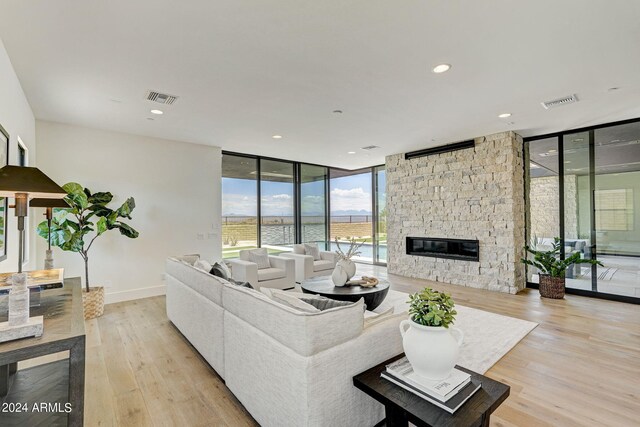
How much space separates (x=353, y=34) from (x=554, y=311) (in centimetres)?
462

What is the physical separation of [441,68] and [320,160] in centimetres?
475

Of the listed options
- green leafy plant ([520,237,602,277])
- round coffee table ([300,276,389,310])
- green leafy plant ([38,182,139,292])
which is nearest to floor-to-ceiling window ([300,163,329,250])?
round coffee table ([300,276,389,310])

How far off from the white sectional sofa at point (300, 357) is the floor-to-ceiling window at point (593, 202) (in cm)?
496

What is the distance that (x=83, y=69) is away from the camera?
2926mm

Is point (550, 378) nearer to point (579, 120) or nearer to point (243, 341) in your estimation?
point (243, 341)

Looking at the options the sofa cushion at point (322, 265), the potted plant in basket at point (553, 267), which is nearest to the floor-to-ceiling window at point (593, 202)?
the potted plant in basket at point (553, 267)

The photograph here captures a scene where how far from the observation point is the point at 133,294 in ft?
16.7

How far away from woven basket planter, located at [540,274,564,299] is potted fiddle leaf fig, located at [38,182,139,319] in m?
6.67

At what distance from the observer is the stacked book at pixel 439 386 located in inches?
57.5

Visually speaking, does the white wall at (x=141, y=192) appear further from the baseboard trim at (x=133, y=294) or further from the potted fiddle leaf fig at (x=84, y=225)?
the potted fiddle leaf fig at (x=84, y=225)

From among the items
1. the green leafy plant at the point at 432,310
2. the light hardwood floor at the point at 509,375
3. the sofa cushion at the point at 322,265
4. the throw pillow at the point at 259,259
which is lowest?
the light hardwood floor at the point at 509,375

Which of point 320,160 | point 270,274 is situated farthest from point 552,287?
point 320,160

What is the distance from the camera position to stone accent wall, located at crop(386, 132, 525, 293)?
5352 mm

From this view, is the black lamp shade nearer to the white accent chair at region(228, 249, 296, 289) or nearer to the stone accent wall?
the white accent chair at region(228, 249, 296, 289)
